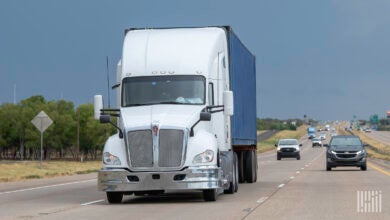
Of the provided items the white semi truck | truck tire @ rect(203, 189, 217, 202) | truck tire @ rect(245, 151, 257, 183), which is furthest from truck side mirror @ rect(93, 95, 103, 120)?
truck tire @ rect(245, 151, 257, 183)

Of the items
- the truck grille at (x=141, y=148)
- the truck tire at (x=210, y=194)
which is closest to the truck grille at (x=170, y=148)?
the truck grille at (x=141, y=148)

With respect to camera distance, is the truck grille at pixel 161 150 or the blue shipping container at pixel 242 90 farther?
the blue shipping container at pixel 242 90

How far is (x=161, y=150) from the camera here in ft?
65.3

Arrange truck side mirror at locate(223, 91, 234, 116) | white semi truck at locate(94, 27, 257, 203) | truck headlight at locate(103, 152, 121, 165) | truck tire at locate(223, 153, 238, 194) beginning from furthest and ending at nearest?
truck tire at locate(223, 153, 238, 194)
truck side mirror at locate(223, 91, 234, 116)
truck headlight at locate(103, 152, 121, 165)
white semi truck at locate(94, 27, 257, 203)

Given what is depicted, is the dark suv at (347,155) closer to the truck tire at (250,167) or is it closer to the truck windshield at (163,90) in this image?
the truck tire at (250,167)

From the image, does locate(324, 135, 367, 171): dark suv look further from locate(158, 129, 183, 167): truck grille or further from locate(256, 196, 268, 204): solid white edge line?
locate(158, 129, 183, 167): truck grille

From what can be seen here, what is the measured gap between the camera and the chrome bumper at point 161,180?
1980 centimetres

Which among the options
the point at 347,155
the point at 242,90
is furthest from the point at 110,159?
the point at 347,155

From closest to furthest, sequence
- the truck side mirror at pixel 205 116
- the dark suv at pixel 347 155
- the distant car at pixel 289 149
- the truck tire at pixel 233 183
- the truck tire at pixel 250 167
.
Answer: the truck side mirror at pixel 205 116
the truck tire at pixel 233 183
the truck tire at pixel 250 167
the dark suv at pixel 347 155
the distant car at pixel 289 149

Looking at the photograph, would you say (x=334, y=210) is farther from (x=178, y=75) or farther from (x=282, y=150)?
(x=282, y=150)

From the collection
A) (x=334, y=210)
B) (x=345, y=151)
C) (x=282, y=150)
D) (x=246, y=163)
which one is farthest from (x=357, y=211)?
(x=282, y=150)

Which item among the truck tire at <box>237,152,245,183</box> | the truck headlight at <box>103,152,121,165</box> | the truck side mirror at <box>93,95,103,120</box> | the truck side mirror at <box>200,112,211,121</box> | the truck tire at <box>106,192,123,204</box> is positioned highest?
the truck side mirror at <box>93,95,103,120</box>

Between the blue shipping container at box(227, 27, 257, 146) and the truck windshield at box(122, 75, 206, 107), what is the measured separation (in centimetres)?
328

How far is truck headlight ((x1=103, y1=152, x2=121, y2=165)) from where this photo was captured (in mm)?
20156
